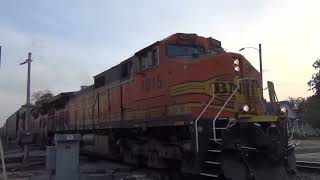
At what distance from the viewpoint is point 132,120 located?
1438 centimetres

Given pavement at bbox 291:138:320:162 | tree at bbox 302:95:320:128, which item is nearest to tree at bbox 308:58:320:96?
tree at bbox 302:95:320:128

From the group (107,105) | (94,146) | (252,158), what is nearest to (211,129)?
(252,158)

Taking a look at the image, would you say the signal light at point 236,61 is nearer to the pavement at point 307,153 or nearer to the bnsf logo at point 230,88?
the bnsf logo at point 230,88

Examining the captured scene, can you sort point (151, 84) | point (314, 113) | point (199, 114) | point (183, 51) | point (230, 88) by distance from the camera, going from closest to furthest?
point (199, 114)
point (230, 88)
point (183, 51)
point (151, 84)
point (314, 113)

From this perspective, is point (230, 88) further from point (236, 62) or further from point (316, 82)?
point (316, 82)

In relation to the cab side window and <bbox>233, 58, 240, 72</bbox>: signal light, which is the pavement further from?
the cab side window

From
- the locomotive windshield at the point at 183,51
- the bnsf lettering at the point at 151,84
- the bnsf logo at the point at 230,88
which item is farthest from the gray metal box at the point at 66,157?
the bnsf logo at the point at 230,88

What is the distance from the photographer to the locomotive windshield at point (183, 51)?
1229cm

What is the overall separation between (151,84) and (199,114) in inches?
92.7

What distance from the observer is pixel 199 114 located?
11125mm

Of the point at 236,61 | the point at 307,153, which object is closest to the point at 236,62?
the point at 236,61

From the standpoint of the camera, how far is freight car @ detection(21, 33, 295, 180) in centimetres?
998

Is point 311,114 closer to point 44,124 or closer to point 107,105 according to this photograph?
point 44,124

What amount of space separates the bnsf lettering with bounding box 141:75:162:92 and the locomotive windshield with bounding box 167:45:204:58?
773 millimetres
